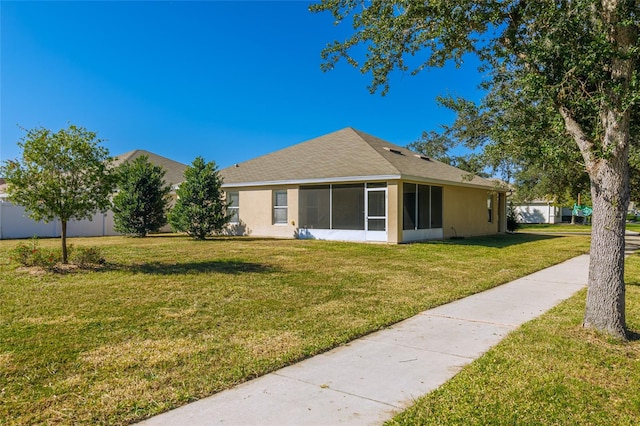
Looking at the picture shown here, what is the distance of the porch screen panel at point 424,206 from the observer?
17.0m

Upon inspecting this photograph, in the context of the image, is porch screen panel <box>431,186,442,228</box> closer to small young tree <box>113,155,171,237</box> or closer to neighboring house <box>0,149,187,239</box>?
small young tree <box>113,155,171,237</box>

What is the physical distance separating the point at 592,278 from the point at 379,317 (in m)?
2.64

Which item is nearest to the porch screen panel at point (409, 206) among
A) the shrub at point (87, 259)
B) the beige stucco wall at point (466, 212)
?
the beige stucco wall at point (466, 212)

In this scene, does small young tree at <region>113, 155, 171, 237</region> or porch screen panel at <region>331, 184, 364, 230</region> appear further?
small young tree at <region>113, 155, 171, 237</region>

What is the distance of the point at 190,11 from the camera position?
13.6 m

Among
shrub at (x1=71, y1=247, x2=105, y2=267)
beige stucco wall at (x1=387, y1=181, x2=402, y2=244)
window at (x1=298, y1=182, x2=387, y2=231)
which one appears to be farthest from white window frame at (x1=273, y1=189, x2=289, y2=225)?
shrub at (x1=71, y1=247, x2=105, y2=267)

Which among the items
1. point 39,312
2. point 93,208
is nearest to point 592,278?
point 39,312

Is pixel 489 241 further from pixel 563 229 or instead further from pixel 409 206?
pixel 563 229

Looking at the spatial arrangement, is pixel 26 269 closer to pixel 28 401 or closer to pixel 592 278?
pixel 28 401

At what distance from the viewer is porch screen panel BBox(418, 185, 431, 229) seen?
17031 millimetres

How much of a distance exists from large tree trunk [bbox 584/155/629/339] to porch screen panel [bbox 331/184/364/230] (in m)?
11.5

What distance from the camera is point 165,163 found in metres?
27.6

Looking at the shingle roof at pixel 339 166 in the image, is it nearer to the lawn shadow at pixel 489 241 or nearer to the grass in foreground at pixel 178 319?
the lawn shadow at pixel 489 241

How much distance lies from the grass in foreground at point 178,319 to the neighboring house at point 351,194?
476cm
